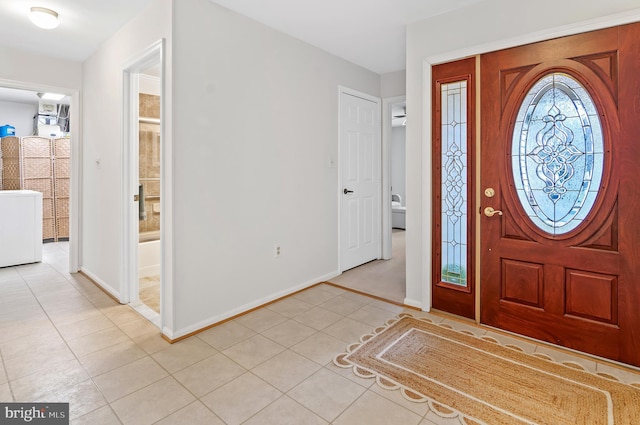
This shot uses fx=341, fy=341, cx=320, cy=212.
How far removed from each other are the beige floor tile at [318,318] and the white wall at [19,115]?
22.9ft

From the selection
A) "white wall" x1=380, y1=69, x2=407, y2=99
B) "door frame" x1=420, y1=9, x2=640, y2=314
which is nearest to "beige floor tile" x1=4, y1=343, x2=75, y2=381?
"door frame" x1=420, y1=9, x2=640, y2=314

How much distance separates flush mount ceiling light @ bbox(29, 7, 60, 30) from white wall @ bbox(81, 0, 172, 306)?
18.9 inches

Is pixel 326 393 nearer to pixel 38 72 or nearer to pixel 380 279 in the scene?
pixel 380 279

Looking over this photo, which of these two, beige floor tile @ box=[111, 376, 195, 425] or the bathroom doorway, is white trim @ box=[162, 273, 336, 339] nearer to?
the bathroom doorway

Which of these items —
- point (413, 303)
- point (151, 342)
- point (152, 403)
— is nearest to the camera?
point (152, 403)

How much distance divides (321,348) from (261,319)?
2.30ft

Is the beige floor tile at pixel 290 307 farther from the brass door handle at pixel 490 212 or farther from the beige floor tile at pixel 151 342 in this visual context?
the brass door handle at pixel 490 212

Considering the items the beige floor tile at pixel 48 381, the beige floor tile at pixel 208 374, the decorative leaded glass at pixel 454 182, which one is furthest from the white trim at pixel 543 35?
the beige floor tile at pixel 48 381

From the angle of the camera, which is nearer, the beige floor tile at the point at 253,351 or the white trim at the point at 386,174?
the beige floor tile at the point at 253,351

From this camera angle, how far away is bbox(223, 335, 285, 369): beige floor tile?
87.7 inches

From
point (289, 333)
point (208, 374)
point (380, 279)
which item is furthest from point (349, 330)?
point (380, 279)

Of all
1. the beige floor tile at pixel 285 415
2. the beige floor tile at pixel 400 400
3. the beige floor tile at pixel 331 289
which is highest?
the beige floor tile at pixel 331 289

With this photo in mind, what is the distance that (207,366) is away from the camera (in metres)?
2.17

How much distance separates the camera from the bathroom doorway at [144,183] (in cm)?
297
